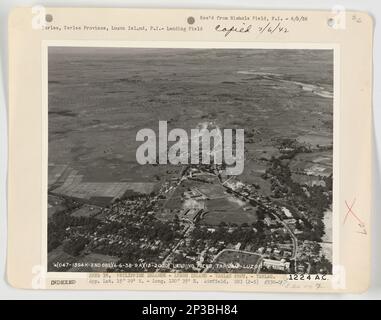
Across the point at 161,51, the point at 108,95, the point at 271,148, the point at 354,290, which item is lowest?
the point at 354,290

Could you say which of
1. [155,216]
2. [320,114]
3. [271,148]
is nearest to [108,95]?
[155,216]

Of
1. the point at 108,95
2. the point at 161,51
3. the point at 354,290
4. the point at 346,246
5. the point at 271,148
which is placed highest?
the point at 161,51

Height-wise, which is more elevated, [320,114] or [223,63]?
[223,63]

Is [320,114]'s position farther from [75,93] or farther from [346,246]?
[75,93]

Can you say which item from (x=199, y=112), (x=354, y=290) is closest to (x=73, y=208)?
(x=199, y=112)

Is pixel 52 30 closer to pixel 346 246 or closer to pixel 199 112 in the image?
pixel 199 112

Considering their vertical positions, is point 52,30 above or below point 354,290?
above
